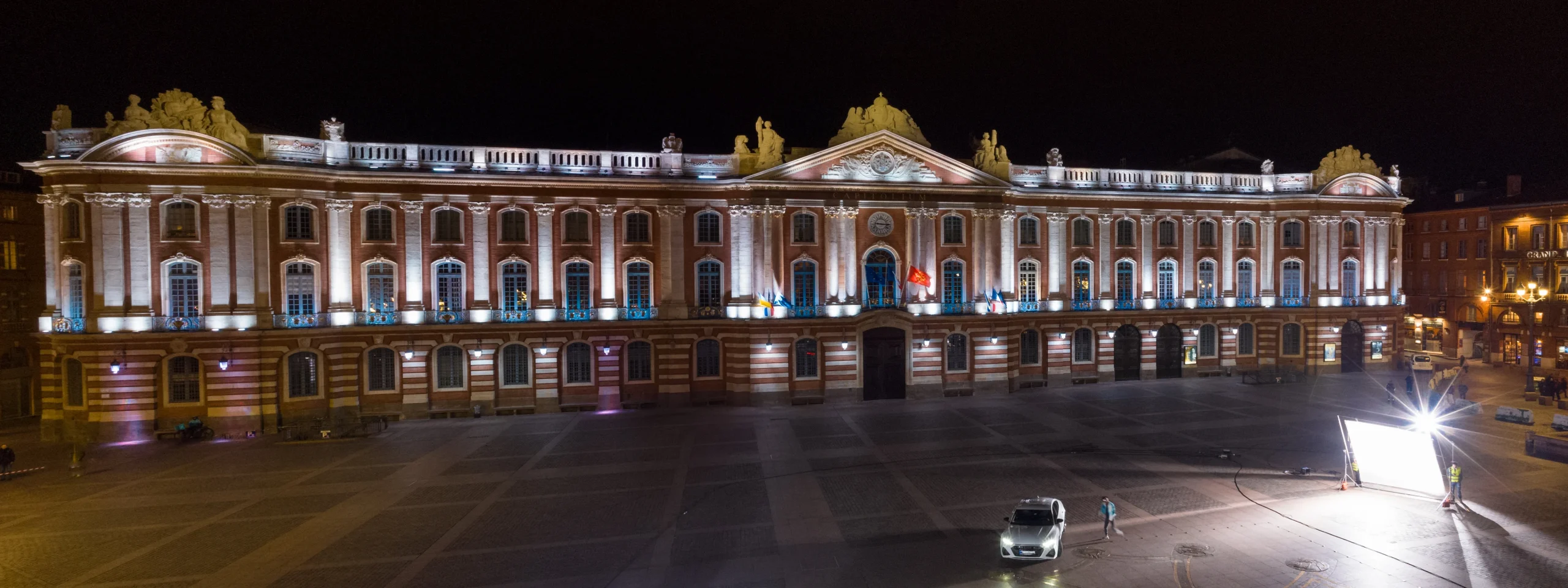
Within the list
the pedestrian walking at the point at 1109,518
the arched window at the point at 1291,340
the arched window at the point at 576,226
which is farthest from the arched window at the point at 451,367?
the arched window at the point at 1291,340

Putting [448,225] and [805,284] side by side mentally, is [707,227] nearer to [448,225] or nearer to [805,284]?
[805,284]

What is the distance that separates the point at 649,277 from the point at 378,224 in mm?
13983

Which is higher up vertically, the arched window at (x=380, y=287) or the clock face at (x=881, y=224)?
the clock face at (x=881, y=224)

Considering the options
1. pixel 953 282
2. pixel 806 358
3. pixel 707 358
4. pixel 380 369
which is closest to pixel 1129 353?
pixel 953 282

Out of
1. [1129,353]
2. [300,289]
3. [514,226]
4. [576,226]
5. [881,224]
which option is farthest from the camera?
[1129,353]

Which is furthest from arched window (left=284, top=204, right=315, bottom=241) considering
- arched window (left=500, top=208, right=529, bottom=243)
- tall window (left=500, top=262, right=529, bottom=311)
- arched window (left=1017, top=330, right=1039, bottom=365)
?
arched window (left=1017, top=330, right=1039, bottom=365)

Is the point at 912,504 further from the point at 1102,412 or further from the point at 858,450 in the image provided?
the point at 1102,412

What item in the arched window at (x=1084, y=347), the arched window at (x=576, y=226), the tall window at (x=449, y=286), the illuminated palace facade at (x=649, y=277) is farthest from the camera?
the arched window at (x=1084, y=347)

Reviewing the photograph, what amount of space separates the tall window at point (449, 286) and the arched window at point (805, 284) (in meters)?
18.0

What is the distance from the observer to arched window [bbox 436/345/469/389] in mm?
39500

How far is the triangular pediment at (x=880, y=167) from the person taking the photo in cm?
4153

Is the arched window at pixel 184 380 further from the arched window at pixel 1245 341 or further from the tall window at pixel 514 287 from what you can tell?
the arched window at pixel 1245 341

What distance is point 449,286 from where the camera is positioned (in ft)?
130

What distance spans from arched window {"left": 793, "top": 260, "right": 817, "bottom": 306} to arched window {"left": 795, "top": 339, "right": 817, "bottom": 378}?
2.22 metres
